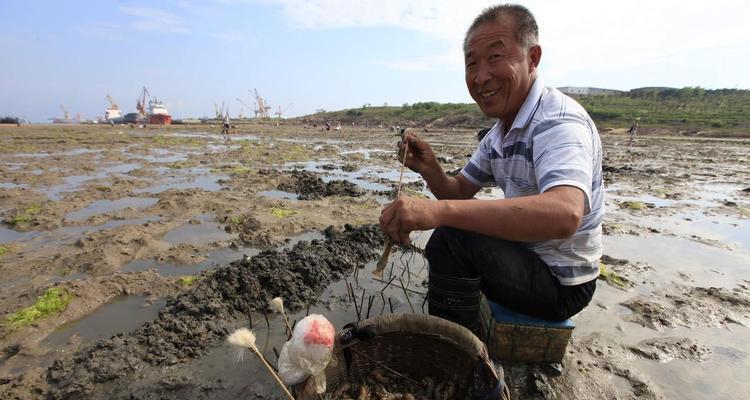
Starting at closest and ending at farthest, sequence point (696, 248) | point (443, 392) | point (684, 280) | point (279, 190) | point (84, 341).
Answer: point (443, 392), point (84, 341), point (684, 280), point (696, 248), point (279, 190)

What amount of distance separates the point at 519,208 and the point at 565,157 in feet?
1.34

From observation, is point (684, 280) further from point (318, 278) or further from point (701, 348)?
point (318, 278)

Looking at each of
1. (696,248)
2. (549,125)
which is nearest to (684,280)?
(696,248)

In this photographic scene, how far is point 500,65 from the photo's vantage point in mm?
2363

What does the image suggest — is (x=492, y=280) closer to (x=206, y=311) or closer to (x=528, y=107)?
(x=528, y=107)

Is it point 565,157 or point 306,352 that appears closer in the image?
point 306,352

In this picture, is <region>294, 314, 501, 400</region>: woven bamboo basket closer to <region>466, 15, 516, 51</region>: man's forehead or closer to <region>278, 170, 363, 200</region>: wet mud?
<region>466, 15, 516, 51</region>: man's forehead

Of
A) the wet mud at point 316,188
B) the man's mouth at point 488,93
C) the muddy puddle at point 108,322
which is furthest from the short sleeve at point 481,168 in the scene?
the wet mud at point 316,188

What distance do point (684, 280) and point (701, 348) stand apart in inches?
63.7

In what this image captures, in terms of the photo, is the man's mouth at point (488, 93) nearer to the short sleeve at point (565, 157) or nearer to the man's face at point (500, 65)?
the man's face at point (500, 65)

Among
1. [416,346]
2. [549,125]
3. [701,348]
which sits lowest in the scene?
[701,348]

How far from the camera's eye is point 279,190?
8.88 metres

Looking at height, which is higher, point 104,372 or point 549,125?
point 549,125

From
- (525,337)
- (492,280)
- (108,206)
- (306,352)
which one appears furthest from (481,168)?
(108,206)
